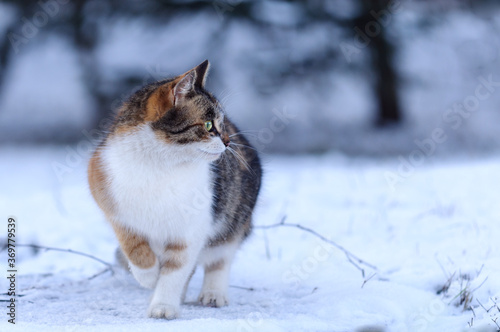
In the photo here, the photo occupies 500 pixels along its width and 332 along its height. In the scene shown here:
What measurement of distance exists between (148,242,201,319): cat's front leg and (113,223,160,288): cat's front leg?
54mm

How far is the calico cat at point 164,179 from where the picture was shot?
9.03 ft

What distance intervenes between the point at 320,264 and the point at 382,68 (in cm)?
753

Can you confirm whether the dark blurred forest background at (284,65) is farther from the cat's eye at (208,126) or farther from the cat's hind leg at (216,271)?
the cat's eye at (208,126)

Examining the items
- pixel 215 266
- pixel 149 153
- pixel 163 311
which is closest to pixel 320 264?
pixel 215 266

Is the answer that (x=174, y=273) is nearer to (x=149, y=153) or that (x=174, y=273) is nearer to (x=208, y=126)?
(x=149, y=153)
